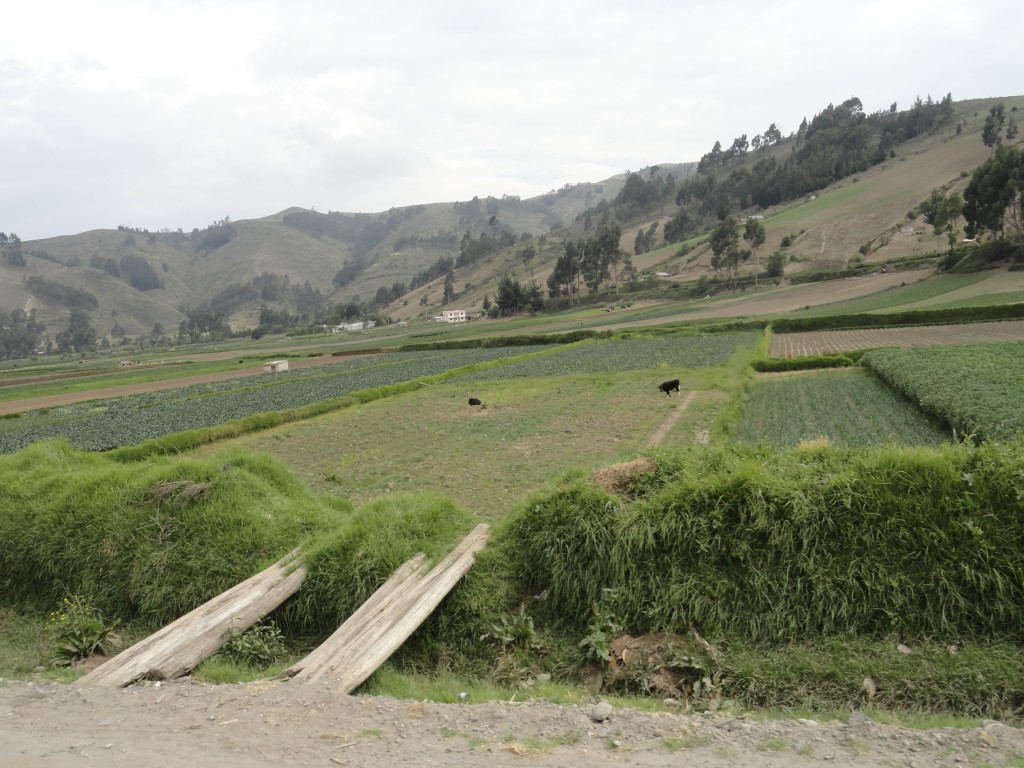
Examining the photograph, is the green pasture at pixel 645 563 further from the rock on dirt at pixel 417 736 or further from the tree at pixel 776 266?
the tree at pixel 776 266

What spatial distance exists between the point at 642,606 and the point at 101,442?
24.8 m

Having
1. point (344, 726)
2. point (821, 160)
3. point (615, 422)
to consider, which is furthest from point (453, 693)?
point (821, 160)

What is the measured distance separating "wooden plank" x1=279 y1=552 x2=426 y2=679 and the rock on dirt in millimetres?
308

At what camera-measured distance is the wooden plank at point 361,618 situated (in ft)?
18.9

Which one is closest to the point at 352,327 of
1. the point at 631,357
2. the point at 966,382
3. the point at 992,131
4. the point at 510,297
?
the point at 510,297

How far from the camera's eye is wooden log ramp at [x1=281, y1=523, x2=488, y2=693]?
5656 millimetres

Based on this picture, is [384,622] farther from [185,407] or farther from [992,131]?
[992,131]

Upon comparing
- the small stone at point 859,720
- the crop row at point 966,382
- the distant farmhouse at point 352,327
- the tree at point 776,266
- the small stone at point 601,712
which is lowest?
the crop row at point 966,382

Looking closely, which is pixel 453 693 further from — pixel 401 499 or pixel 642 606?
pixel 401 499

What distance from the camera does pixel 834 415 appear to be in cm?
2078

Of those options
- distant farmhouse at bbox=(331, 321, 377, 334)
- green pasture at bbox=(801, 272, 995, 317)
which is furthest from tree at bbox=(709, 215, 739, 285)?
distant farmhouse at bbox=(331, 321, 377, 334)

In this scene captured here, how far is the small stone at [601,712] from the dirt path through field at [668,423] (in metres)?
13.3

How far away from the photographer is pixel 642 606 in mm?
6449

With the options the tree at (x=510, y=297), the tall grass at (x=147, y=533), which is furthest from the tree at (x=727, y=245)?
the tall grass at (x=147, y=533)
